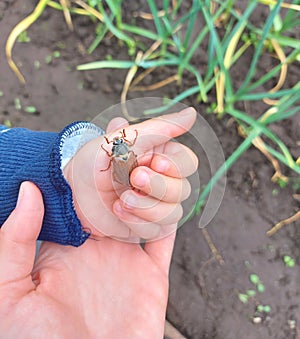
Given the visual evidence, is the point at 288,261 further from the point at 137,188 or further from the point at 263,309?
the point at 137,188

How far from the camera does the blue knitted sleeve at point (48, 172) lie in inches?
36.2

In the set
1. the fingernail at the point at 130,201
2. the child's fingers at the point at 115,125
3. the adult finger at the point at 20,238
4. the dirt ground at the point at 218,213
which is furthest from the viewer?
the dirt ground at the point at 218,213

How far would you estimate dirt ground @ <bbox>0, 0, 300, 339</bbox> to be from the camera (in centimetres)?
125

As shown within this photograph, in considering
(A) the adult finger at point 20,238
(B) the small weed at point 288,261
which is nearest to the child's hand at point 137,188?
(A) the adult finger at point 20,238

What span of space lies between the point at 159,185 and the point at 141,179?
60mm

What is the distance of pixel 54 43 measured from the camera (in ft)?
4.84

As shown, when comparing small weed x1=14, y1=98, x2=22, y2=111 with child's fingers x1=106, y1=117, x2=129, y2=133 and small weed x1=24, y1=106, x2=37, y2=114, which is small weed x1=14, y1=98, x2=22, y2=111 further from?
child's fingers x1=106, y1=117, x2=129, y2=133

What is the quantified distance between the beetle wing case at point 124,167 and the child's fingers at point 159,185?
0.01m

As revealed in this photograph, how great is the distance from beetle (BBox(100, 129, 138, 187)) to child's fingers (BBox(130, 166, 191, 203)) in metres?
0.02

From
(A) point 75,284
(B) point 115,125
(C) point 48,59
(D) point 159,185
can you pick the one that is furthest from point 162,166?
(C) point 48,59

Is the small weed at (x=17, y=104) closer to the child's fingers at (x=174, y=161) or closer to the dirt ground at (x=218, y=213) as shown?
the dirt ground at (x=218, y=213)

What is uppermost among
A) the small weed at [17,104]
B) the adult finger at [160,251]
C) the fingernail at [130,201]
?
the fingernail at [130,201]

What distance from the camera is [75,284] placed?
37.4 inches

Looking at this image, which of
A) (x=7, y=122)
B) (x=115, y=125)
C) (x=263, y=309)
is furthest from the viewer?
(x=7, y=122)
